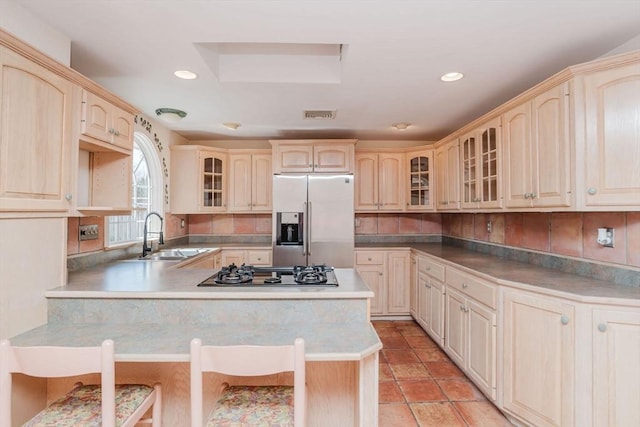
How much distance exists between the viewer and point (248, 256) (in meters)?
3.92

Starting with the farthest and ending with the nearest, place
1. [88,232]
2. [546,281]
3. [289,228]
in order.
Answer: [289,228] < [88,232] < [546,281]

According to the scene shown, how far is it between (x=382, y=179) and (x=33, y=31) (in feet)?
11.2

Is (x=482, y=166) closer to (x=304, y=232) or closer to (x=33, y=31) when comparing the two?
(x=304, y=232)

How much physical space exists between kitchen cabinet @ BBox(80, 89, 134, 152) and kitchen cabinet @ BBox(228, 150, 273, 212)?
185cm

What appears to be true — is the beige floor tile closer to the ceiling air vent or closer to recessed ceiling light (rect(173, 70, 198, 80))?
the ceiling air vent

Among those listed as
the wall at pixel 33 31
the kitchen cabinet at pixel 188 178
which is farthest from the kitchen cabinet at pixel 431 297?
the wall at pixel 33 31

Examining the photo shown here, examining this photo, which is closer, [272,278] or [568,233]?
[272,278]

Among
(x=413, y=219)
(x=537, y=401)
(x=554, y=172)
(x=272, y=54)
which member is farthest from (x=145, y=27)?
(x=413, y=219)

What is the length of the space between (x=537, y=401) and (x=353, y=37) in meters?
2.30

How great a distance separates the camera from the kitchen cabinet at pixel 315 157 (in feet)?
12.6

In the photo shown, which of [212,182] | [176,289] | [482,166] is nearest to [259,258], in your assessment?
[212,182]

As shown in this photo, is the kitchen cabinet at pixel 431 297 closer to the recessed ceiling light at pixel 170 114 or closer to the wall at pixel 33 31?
the recessed ceiling light at pixel 170 114

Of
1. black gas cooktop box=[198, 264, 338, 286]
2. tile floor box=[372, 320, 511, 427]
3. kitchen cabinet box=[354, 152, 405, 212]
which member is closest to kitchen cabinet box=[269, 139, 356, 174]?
kitchen cabinet box=[354, 152, 405, 212]

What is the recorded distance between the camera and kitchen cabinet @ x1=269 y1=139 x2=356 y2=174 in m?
3.83
